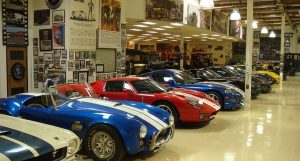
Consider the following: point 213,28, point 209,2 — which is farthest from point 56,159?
point 213,28

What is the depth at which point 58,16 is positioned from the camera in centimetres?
910

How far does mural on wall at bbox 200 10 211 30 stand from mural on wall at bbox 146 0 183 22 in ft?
8.32

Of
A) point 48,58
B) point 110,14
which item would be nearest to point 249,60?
point 110,14

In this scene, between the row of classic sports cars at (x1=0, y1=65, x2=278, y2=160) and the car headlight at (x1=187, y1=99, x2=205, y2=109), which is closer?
the row of classic sports cars at (x1=0, y1=65, x2=278, y2=160)

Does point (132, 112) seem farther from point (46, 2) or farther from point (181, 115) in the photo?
point (46, 2)

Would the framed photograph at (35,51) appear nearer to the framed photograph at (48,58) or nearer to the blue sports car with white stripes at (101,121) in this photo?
the framed photograph at (48,58)

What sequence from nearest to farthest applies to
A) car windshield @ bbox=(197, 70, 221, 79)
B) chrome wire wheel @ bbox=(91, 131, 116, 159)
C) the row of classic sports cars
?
the row of classic sports cars, chrome wire wheel @ bbox=(91, 131, 116, 159), car windshield @ bbox=(197, 70, 221, 79)

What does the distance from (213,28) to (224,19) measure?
304 centimetres

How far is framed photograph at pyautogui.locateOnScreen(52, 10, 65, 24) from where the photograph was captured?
29.6 feet

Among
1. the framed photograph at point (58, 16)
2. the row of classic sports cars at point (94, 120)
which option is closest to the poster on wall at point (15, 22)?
the framed photograph at point (58, 16)

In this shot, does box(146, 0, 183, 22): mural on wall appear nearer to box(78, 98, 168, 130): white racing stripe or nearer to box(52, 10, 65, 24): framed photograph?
box(52, 10, 65, 24): framed photograph

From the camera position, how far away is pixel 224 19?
20.5 m

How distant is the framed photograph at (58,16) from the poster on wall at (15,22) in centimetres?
96

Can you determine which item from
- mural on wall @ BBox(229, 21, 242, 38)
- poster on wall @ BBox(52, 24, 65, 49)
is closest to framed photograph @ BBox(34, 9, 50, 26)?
poster on wall @ BBox(52, 24, 65, 49)
